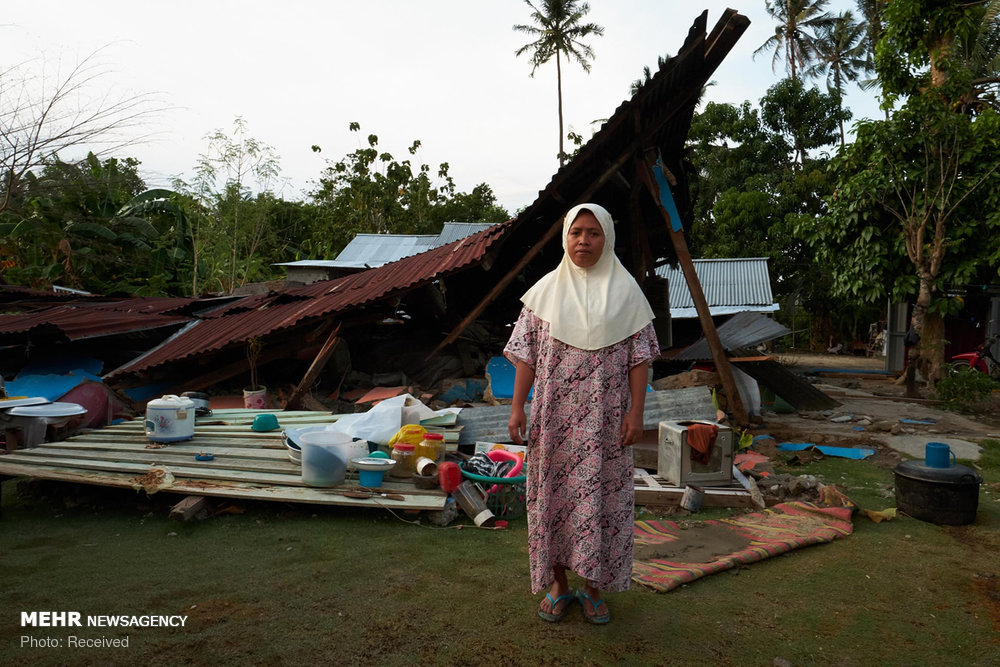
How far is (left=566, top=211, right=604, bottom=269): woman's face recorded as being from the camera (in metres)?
2.82

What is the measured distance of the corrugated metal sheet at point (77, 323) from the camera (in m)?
8.03

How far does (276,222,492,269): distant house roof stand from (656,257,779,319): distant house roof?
5810 mm

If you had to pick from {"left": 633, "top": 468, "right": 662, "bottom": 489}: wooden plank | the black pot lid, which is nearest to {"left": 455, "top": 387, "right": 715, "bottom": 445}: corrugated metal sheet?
{"left": 633, "top": 468, "right": 662, "bottom": 489}: wooden plank

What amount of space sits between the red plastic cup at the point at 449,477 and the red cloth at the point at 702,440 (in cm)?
186

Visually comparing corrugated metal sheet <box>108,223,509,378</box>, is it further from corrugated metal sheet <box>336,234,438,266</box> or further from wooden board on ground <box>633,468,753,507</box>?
corrugated metal sheet <box>336,234,438,266</box>

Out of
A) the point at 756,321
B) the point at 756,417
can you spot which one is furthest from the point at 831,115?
the point at 756,417

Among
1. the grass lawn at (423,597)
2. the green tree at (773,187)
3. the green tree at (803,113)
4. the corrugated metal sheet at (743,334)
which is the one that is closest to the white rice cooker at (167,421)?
the grass lawn at (423,597)

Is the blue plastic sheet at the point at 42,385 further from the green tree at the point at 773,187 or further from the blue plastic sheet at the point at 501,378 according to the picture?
the green tree at the point at 773,187

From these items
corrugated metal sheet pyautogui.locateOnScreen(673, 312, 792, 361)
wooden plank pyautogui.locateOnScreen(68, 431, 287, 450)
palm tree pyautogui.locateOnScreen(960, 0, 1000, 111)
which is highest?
palm tree pyautogui.locateOnScreen(960, 0, 1000, 111)

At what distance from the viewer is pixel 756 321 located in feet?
34.0

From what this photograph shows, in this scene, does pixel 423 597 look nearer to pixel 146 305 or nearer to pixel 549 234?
pixel 549 234

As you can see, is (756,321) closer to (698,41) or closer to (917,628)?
(698,41)

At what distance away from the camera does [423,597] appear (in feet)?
10.3

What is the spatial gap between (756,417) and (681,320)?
6.63 metres
